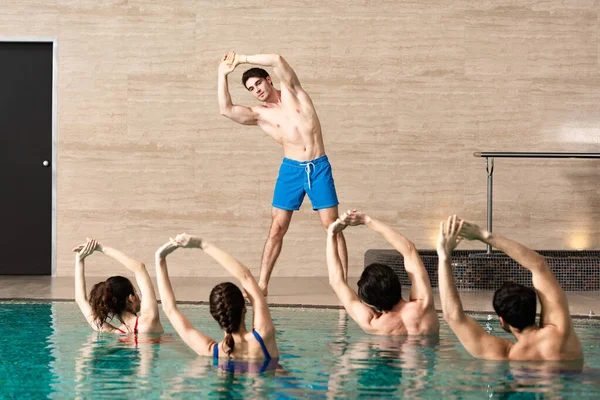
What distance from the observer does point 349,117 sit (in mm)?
9648

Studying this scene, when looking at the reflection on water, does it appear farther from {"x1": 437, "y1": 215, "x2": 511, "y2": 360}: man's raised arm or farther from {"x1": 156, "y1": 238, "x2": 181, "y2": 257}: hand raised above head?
{"x1": 437, "y1": 215, "x2": 511, "y2": 360}: man's raised arm

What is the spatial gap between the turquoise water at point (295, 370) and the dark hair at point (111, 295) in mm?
183

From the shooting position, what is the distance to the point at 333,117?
962 centimetres

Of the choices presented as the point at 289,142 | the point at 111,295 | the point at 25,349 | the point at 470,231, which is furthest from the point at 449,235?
the point at 289,142

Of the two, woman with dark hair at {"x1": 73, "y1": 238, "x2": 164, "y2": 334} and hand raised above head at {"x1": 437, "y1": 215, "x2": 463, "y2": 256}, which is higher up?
hand raised above head at {"x1": 437, "y1": 215, "x2": 463, "y2": 256}

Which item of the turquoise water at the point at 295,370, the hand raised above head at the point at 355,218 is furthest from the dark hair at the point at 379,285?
the hand raised above head at the point at 355,218

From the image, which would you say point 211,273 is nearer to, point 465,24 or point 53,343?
point 465,24

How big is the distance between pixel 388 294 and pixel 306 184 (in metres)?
2.76

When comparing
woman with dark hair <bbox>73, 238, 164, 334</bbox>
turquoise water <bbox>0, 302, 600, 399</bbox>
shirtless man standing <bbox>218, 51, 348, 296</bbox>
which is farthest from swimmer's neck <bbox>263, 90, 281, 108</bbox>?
woman with dark hair <bbox>73, 238, 164, 334</bbox>

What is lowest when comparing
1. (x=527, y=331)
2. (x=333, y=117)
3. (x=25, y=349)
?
(x=25, y=349)

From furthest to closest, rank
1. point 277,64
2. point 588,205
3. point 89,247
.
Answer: point 588,205 → point 277,64 → point 89,247

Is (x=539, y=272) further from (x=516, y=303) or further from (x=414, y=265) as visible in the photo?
(x=414, y=265)

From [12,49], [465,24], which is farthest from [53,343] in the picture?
[465,24]

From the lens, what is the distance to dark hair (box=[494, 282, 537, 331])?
3.73 m
